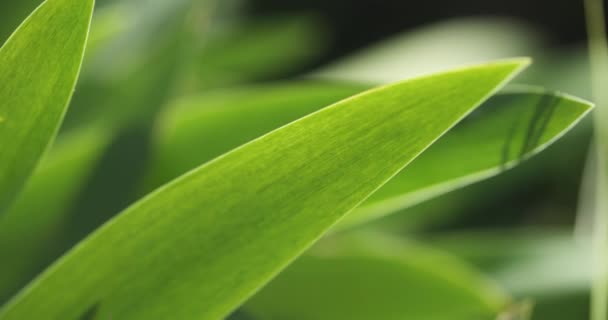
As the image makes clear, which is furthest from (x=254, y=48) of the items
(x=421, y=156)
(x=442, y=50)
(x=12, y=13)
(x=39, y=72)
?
(x=39, y=72)

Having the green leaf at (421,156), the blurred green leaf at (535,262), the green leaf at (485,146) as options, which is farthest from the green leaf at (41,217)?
the blurred green leaf at (535,262)

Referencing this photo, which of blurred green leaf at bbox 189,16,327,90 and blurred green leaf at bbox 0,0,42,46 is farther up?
blurred green leaf at bbox 0,0,42,46

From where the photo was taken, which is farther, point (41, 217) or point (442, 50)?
point (442, 50)

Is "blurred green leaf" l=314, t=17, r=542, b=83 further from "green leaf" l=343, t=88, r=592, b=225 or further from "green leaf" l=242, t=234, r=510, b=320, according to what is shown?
"green leaf" l=343, t=88, r=592, b=225

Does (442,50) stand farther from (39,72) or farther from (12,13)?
(39,72)

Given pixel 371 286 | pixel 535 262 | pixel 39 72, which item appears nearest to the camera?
pixel 39 72

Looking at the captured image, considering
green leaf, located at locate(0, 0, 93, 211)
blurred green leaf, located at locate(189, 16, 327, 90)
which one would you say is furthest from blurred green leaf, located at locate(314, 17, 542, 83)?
green leaf, located at locate(0, 0, 93, 211)

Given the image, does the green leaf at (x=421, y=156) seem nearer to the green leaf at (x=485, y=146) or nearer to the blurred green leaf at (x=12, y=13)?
the green leaf at (x=485, y=146)
